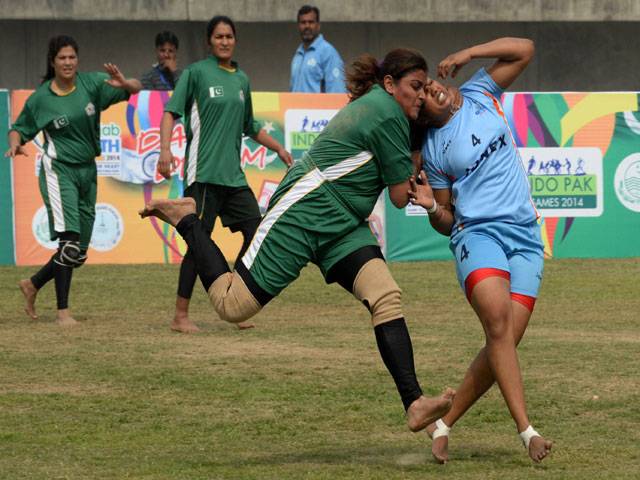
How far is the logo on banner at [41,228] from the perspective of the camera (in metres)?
15.6

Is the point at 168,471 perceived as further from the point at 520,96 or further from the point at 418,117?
the point at 520,96

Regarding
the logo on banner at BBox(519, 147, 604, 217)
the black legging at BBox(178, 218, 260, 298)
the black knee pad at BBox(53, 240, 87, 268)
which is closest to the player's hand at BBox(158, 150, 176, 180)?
the black legging at BBox(178, 218, 260, 298)

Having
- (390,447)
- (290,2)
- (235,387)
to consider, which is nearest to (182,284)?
(235,387)

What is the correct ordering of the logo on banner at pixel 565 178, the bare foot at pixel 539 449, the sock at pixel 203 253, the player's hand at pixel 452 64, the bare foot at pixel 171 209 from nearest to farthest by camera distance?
1. the bare foot at pixel 539 449
2. the player's hand at pixel 452 64
3. the sock at pixel 203 253
4. the bare foot at pixel 171 209
5. the logo on banner at pixel 565 178

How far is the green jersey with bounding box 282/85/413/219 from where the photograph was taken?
21.8 feet

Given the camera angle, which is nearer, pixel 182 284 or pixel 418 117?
pixel 418 117

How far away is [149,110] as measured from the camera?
625 inches

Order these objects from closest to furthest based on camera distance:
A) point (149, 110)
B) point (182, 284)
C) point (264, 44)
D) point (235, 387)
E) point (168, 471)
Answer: point (168, 471) < point (235, 387) < point (182, 284) < point (149, 110) < point (264, 44)

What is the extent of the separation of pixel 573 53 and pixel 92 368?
14.8 m

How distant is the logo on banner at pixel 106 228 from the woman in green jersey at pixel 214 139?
174 inches

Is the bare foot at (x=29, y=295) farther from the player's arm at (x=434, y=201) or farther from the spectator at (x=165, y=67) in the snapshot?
the player's arm at (x=434, y=201)

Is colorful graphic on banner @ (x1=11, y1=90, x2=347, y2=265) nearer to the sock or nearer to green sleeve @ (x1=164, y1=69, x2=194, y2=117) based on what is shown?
green sleeve @ (x1=164, y1=69, x2=194, y2=117)

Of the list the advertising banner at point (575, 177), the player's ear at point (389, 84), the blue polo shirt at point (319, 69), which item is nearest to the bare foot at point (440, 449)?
the player's ear at point (389, 84)

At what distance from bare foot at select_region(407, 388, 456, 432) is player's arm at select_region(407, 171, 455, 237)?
0.82m
